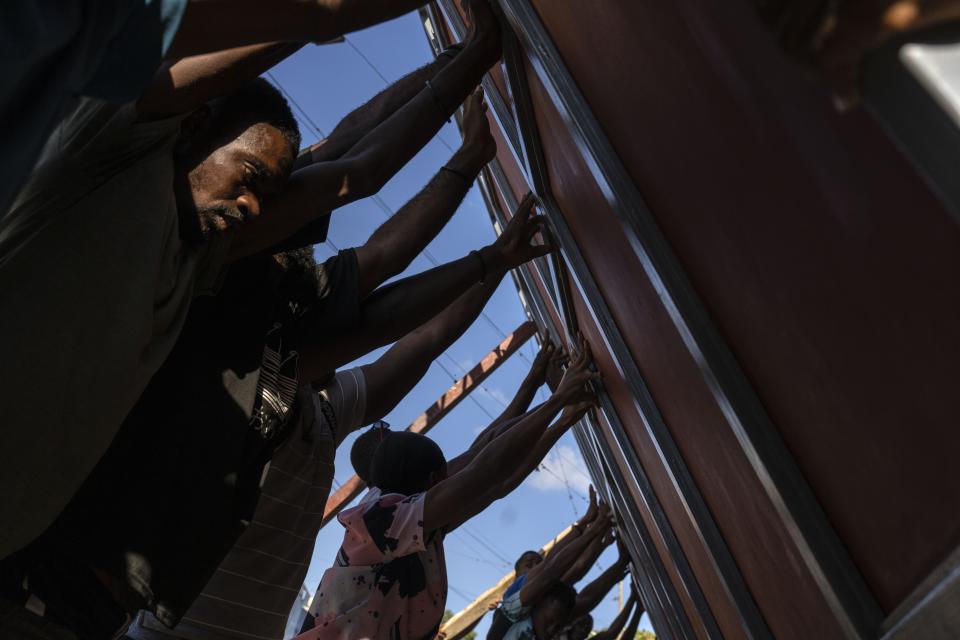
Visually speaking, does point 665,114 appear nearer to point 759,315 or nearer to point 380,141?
point 759,315

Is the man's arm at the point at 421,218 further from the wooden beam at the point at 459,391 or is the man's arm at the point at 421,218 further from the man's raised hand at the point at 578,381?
the wooden beam at the point at 459,391

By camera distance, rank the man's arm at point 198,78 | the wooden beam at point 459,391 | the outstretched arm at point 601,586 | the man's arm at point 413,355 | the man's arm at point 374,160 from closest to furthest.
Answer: the man's arm at point 198,78 → the man's arm at point 374,160 → the man's arm at point 413,355 → the wooden beam at point 459,391 → the outstretched arm at point 601,586

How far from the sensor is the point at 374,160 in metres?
2.03

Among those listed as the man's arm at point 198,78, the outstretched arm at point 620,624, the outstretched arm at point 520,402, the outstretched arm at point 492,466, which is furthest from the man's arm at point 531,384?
the outstretched arm at point 620,624

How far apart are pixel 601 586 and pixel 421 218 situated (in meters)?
6.88

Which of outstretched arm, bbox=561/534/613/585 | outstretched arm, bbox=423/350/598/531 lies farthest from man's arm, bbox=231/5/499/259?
outstretched arm, bbox=561/534/613/585

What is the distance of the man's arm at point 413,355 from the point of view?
104 inches

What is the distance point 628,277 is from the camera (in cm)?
189

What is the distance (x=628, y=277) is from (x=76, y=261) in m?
1.11

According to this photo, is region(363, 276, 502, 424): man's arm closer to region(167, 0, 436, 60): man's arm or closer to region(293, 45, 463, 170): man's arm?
region(293, 45, 463, 170): man's arm

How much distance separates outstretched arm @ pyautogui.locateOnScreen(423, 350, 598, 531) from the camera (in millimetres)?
2926

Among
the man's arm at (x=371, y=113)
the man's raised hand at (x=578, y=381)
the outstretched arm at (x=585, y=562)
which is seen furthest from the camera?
the outstretched arm at (x=585, y=562)

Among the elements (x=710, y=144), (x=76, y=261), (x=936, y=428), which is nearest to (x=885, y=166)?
(x=936, y=428)

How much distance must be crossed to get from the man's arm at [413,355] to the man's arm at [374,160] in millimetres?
709
